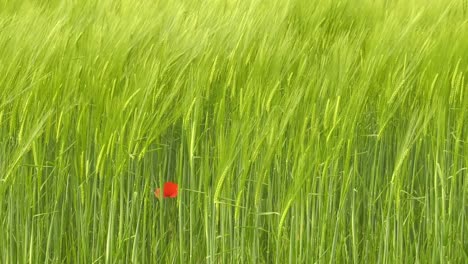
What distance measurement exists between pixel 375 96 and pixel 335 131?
0.40ft

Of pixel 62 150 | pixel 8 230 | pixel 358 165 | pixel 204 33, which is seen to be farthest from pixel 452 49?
pixel 8 230

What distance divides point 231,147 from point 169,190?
16 centimetres

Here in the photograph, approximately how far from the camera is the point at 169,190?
1.46 meters

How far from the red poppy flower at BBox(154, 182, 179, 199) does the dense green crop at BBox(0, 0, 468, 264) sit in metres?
0.02

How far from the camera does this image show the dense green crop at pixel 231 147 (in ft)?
4.65

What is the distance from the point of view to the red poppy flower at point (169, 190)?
145cm

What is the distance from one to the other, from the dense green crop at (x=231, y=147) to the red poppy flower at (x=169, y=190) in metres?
0.02

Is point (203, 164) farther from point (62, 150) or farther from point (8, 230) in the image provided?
point (8, 230)

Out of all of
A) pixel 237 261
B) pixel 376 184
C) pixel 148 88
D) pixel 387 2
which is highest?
pixel 387 2

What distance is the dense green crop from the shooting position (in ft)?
4.65

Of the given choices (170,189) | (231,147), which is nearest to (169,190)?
(170,189)

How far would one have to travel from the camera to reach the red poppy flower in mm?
1451

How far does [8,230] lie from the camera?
1483 millimetres

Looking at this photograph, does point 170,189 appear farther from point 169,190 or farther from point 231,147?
point 231,147
